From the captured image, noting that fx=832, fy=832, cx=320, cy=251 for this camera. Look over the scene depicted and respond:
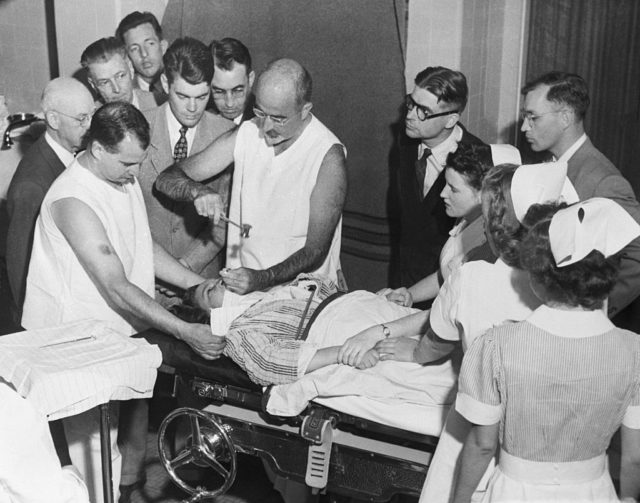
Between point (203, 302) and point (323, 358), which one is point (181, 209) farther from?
point (323, 358)

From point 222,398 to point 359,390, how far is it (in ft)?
1.74

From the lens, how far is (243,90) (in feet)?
13.8

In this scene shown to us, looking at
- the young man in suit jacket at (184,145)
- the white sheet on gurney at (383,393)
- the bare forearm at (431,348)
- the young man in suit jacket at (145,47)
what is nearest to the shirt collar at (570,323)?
the bare forearm at (431,348)

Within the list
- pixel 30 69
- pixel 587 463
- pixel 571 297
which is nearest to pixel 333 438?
pixel 587 463

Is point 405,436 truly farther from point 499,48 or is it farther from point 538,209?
point 499,48

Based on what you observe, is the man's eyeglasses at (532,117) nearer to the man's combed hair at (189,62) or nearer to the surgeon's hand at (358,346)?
the surgeon's hand at (358,346)

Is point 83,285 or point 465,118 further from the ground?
point 465,118

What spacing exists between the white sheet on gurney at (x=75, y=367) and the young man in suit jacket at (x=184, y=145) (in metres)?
1.26

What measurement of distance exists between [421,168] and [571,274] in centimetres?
196

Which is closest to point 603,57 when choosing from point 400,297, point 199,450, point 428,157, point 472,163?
point 428,157

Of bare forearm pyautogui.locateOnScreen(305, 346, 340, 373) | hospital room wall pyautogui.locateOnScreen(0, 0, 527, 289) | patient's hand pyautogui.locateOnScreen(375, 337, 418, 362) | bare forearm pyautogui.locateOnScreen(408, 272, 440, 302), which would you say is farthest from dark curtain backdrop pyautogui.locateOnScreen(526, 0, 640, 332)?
bare forearm pyautogui.locateOnScreen(305, 346, 340, 373)

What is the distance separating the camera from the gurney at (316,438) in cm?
269

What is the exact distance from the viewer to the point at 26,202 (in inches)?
143

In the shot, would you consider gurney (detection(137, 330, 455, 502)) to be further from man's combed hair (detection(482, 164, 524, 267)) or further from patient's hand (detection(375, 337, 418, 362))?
man's combed hair (detection(482, 164, 524, 267))
